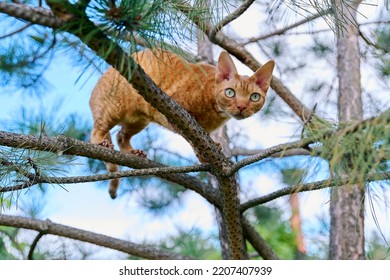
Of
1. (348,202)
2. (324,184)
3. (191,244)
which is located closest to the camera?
(324,184)

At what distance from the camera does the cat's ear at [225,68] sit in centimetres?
277

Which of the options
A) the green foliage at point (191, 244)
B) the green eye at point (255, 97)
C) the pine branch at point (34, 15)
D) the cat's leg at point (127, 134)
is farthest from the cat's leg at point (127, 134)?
the pine branch at point (34, 15)

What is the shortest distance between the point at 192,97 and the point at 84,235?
2.71 feet

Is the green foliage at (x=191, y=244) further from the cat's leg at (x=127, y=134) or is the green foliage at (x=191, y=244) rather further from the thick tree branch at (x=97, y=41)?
the thick tree branch at (x=97, y=41)

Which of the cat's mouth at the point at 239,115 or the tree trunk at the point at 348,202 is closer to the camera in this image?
the cat's mouth at the point at 239,115

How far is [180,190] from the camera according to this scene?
4.62 m


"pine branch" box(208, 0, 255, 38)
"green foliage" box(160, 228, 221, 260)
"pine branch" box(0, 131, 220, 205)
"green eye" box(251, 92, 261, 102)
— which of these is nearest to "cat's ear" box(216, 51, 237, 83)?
"green eye" box(251, 92, 261, 102)

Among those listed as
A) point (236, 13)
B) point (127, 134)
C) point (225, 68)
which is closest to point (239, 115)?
point (225, 68)

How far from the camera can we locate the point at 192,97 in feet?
9.50

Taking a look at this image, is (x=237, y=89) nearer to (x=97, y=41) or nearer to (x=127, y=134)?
(x=127, y=134)

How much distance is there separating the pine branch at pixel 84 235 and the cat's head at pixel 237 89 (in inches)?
32.1

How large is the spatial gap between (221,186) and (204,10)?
71 centimetres
